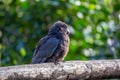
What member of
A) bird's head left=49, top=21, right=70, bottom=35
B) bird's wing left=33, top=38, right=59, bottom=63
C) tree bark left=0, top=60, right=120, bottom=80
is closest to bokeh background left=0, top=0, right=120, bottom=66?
bird's head left=49, top=21, right=70, bottom=35

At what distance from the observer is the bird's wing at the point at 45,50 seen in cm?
433

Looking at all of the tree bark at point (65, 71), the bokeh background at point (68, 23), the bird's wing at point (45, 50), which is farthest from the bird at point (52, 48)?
the bokeh background at point (68, 23)

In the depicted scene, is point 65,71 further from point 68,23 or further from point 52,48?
point 68,23

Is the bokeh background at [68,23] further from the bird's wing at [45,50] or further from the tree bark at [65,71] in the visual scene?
the tree bark at [65,71]

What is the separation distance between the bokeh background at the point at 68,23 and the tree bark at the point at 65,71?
6.60ft

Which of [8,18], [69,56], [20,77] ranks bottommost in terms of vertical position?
[69,56]

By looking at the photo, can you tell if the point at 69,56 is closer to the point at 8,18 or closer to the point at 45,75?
the point at 8,18

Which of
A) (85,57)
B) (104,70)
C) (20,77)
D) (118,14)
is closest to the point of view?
(20,77)

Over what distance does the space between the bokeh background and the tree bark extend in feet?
6.60

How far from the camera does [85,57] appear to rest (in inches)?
240

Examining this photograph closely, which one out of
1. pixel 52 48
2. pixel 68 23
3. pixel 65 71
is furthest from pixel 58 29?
pixel 68 23

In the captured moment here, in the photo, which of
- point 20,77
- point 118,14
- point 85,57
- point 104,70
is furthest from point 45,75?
point 118,14

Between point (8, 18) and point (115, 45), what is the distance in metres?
1.24

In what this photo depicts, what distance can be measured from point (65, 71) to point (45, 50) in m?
0.82
